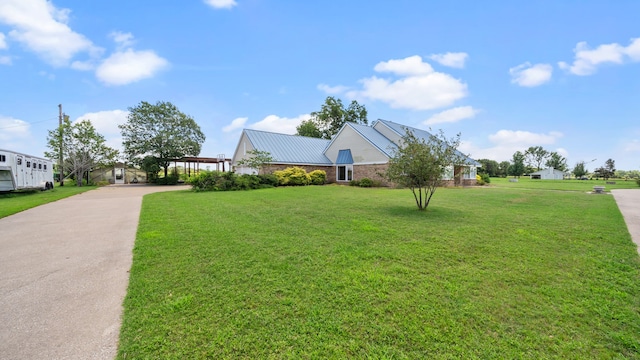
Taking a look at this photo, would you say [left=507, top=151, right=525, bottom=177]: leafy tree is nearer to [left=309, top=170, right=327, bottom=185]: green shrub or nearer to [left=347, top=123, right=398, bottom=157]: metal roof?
[left=347, top=123, right=398, bottom=157]: metal roof

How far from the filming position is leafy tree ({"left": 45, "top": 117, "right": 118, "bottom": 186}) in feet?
84.6

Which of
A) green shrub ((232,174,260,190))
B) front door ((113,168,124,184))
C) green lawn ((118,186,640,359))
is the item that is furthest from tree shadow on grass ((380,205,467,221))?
front door ((113,168,124,184))

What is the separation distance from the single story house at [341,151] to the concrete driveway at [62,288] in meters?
18.7

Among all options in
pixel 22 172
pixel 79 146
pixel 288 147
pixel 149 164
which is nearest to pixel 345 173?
pixel 288 147

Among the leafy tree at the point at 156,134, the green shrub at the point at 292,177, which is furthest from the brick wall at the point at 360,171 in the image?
the leafy tree at the point at 156,134

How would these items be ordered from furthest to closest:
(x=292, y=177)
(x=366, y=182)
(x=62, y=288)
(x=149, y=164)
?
(x=149, y=164)
(x=292, y=177)
(x=366, y=182)
(x=62, y=288)

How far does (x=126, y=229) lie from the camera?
281 inches

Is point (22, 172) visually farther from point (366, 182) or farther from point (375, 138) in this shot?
point (375, 138)

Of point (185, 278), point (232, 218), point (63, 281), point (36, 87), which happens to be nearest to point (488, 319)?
point (185, 278)

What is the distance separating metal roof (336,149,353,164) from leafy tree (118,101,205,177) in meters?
19.9

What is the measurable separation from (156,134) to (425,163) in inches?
1343

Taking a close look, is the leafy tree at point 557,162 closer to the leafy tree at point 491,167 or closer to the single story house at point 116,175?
the leafy tree at point 491,167

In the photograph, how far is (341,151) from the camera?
28234 mm

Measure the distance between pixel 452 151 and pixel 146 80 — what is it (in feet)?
59.9
